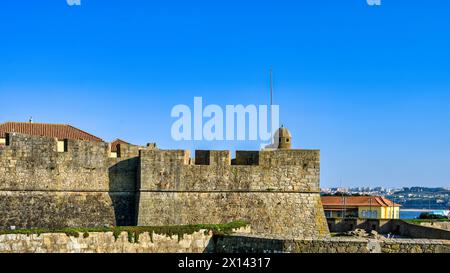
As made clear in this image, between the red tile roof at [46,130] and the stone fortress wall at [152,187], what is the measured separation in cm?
1517

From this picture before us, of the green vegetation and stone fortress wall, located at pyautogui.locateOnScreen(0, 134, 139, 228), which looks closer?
the green vegetation

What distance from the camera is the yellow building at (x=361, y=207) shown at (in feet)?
251

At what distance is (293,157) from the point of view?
27.5 metres

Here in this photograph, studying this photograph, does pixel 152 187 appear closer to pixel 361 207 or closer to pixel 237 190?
pixel 237 190

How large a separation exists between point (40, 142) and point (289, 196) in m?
10.3

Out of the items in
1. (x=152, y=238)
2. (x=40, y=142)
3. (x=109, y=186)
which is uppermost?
(x=40, y=142)

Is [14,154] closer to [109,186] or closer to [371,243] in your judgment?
[109,186]

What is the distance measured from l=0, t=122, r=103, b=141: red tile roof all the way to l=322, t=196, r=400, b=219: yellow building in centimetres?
3912

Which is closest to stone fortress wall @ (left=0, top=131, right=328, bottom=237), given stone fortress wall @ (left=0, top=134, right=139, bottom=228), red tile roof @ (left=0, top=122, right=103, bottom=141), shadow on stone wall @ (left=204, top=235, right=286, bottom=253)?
stone fortress wall @ (left=0, top=134, right=139, bottom=228)

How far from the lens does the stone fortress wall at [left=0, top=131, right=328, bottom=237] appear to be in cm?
2489

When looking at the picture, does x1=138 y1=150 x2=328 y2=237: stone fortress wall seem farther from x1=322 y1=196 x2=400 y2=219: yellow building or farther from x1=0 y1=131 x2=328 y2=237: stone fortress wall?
x1=322 y1=196 x2=400 y2=219: yellow building

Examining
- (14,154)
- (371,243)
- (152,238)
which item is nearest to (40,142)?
(14,154)
